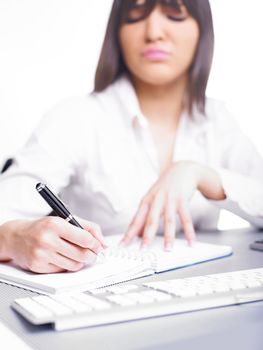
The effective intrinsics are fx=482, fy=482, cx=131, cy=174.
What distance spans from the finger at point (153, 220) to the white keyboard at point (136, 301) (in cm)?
31

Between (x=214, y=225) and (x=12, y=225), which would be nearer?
(x=12, y=225)

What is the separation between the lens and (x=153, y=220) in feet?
3.03

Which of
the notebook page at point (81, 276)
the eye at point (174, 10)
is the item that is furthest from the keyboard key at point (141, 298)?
the eye at point (174, 10)

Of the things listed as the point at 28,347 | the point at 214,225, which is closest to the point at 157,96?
the point at 214,225

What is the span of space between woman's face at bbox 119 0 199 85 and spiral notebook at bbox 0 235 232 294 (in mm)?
665

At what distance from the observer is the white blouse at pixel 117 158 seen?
3.89 ft

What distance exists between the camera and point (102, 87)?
1.37 meters

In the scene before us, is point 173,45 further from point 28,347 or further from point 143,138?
point 28,347

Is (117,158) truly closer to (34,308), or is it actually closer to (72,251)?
(72,251)

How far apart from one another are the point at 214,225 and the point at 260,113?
1.26ft

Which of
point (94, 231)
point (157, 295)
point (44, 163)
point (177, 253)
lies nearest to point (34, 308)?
point (157, 295)

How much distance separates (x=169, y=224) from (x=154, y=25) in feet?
2.21

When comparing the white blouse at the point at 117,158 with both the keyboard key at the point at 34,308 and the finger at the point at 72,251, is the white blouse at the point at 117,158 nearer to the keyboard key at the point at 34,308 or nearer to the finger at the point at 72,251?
the finger at the point at 72,251

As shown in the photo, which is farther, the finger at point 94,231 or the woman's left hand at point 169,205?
the woman's left hand at point 169,205
